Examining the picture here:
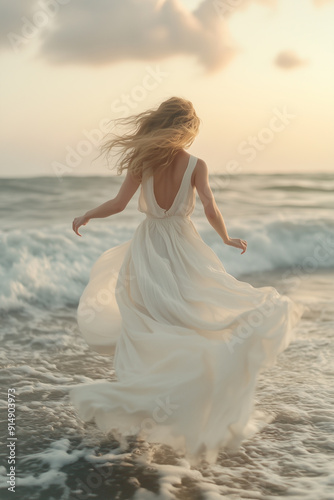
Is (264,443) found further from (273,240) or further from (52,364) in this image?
(273,240)

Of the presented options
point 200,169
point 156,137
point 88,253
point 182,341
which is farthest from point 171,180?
point 88,253

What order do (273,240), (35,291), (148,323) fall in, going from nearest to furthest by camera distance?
(148,323)
(35,291)
(273,240)

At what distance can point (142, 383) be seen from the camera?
138 inches

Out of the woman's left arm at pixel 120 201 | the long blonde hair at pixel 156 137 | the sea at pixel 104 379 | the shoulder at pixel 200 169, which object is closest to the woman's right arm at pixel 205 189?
the shoulder at pixel 200 169

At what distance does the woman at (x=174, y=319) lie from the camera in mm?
3424

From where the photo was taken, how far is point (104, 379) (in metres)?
5.45

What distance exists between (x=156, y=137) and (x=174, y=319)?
3.78ft

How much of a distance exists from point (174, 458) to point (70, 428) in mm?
913

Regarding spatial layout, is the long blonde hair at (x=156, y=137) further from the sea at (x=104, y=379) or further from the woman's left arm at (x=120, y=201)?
the sea at (x=104, y=379)


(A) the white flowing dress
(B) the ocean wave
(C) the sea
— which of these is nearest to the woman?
(A) the white flowing dress

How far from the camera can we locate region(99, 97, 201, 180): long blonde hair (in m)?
3.79

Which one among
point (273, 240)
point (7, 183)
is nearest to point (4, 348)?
point (273, 240)

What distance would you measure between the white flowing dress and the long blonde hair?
14cm

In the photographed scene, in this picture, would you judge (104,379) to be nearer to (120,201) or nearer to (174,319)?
(174,319)
